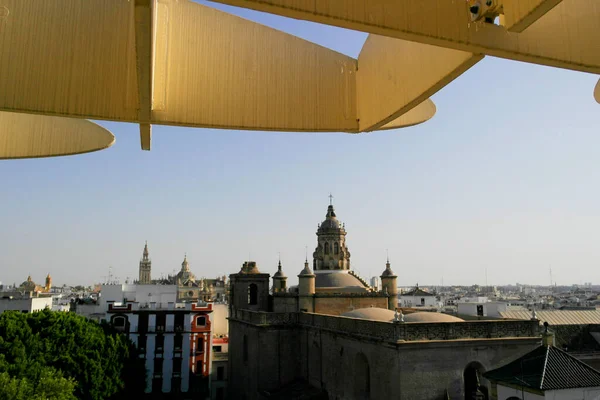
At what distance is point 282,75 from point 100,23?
2910 mm

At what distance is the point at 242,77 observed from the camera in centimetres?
870

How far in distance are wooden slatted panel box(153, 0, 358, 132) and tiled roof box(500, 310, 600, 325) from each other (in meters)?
39.8

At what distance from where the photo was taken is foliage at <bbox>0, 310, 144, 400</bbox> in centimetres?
2909

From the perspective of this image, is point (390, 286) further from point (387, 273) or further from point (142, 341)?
point (142, 341)

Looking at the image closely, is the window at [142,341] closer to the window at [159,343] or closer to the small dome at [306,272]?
the window at [159,343]

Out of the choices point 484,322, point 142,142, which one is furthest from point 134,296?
point 142,142

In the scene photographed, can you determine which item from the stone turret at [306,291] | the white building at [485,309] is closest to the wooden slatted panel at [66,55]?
the stone turret at [306,291]

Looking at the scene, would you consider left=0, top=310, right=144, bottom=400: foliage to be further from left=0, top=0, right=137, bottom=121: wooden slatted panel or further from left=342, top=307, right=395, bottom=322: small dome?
left=0, top=0, right=137, bottom=121: wooden slatted panel

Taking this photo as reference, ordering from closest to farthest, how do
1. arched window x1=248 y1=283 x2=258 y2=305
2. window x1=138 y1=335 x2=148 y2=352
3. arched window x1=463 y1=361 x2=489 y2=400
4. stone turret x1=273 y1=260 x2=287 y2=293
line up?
arched window x1=463 y1=361 x2=489 y2=400 < arched window x1=248 y1=283 x2=258 y2=305 < stone turret x1=273 y1=260 x2=287 y2=293 < window x1=138 y1=335 x2=148 y2=352

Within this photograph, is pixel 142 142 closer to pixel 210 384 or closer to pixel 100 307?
pixel 210 384

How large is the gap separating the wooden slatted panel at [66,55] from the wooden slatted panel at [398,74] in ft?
12.6

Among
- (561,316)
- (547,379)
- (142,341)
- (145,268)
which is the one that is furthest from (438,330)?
(145,268)

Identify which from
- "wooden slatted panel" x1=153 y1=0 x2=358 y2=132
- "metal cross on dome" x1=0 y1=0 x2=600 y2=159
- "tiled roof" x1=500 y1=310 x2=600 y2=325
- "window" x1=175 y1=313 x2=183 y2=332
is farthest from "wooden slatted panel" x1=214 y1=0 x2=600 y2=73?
"window" x1=175 y1=313 x2=183 y2=332

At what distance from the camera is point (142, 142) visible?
928cm
